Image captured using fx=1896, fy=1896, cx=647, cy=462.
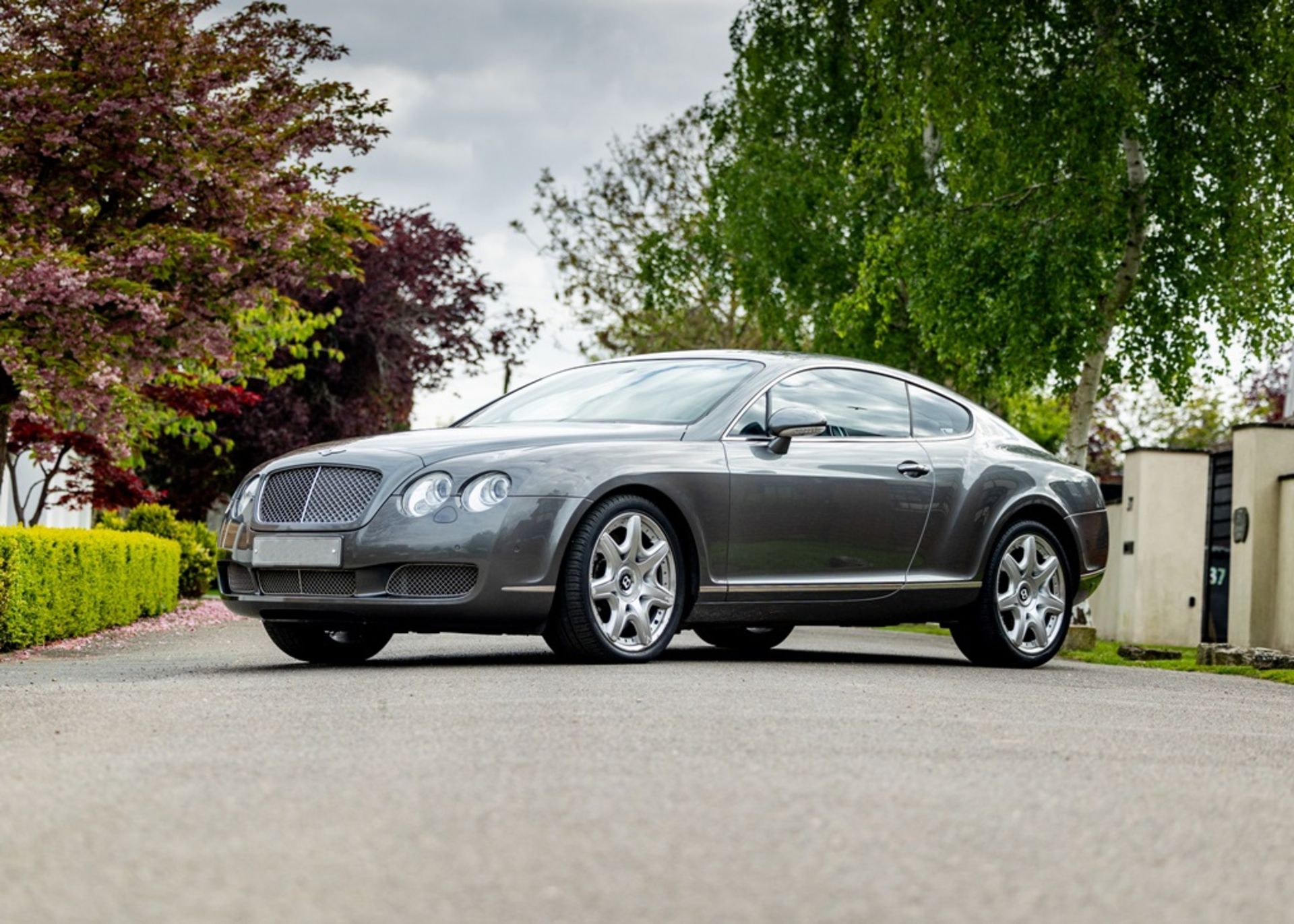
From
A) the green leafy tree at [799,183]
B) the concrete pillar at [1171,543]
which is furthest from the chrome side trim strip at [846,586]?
the green leafy tree at [799,183]

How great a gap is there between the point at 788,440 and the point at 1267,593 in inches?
425

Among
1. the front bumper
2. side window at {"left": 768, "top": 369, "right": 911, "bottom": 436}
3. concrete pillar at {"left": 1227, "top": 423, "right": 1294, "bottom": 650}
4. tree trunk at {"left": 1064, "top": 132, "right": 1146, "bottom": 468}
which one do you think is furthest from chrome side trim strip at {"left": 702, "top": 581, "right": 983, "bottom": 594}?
concrete pillar at {"left": 1227, "top": 423, "right": 1294, "bottom": 650}

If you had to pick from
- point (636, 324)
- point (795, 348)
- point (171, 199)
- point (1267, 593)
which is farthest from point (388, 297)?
point (1267, 593)

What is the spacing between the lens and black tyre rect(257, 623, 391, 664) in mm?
9742

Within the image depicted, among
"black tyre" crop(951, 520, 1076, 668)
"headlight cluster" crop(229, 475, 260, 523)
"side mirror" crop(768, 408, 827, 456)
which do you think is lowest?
"black tyre" crop(951, 520, 1076, 668)

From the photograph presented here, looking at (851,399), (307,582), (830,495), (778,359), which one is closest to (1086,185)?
(851,399)

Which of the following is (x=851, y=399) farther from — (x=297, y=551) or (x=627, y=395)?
(x=297, y=551)

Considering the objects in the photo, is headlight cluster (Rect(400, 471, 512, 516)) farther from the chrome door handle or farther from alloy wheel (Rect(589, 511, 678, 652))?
the chrome door handle

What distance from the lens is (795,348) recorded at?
29.7m

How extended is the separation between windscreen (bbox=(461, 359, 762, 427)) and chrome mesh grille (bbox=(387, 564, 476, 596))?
1.42 meters

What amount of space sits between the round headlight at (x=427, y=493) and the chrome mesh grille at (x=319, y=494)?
0.59ft

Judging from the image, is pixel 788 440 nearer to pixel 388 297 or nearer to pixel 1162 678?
pixel 1162 678

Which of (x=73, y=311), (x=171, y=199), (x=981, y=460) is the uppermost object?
(x=171, y=199)

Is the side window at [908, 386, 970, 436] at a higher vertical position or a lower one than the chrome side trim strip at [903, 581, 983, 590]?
higher
